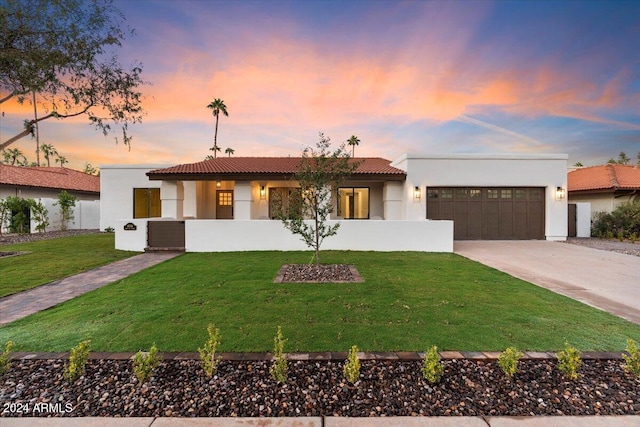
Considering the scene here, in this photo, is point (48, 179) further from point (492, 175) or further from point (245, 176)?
point (492, 175)

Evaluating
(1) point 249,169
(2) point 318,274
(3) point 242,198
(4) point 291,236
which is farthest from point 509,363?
(1) point 249,169

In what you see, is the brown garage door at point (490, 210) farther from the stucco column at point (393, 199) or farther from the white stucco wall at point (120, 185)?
the white stucco wall at point (120, 185)

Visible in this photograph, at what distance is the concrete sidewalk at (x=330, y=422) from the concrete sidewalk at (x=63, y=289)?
3479mm

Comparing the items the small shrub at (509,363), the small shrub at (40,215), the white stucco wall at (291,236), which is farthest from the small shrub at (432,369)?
the small shrub at (40,215)

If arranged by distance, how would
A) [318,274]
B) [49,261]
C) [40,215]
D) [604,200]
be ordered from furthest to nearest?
[40,215]
[604,200]
[49,261]
[318,274]

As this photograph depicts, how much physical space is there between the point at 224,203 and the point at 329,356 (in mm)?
16131

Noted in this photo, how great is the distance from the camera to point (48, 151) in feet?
144

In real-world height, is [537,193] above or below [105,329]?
above

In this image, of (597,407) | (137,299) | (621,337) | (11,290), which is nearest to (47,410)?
(137,299)

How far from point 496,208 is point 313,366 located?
46.9 ft

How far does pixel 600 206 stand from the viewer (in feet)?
55.2

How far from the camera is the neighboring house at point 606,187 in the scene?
52.4 feet

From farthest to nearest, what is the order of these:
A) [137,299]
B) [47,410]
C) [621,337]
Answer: [137,299] → [621,337] → [47,410]

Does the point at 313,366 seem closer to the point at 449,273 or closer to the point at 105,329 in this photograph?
the point at 105,329
